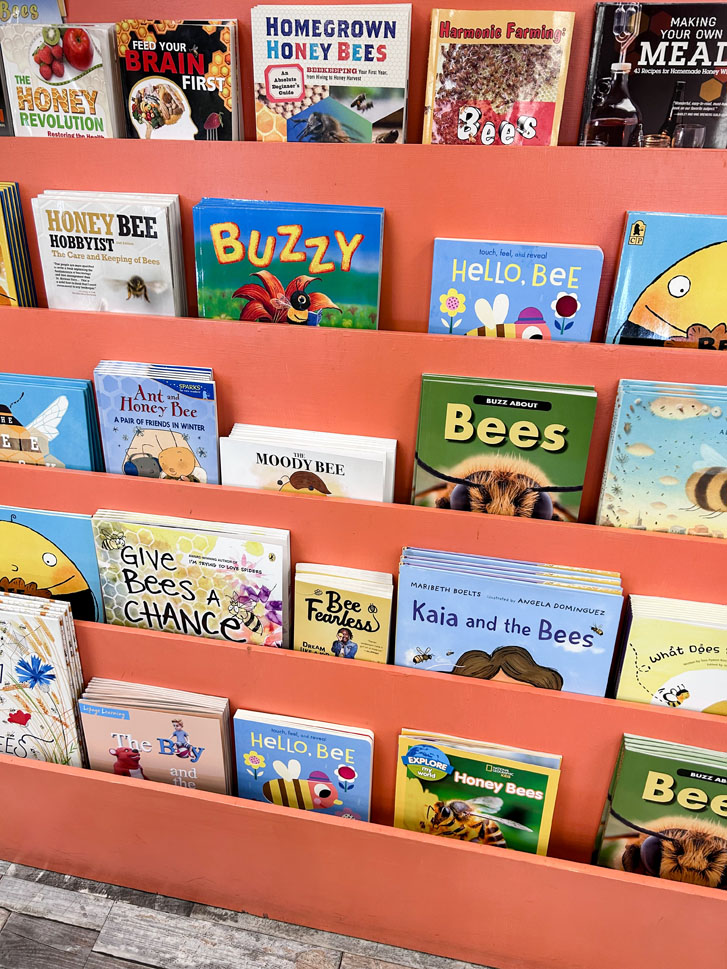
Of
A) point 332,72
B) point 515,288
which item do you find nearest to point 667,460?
point 515,288

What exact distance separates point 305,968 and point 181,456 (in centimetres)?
107

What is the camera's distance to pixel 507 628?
1.30 metres

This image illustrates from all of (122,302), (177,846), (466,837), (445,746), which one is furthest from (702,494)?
(177,846)

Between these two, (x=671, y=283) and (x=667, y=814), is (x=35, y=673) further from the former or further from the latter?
(x=671, y=283)

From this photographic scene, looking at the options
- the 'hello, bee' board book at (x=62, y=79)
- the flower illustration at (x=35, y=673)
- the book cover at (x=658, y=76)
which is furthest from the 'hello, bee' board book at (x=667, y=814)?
the 'hello, bee' board book at (x=62, y=79)

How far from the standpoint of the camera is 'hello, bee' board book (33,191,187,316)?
4.13 ft

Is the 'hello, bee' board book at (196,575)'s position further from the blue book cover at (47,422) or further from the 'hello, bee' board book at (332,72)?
the 'hello, bee' board book at (332,72)

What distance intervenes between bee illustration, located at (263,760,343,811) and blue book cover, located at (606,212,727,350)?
3.51 ft

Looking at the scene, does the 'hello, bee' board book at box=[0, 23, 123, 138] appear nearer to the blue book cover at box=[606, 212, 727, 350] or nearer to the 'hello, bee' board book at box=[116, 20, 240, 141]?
the 'hello, bee' board book at box=[116, 20, 240, 141]

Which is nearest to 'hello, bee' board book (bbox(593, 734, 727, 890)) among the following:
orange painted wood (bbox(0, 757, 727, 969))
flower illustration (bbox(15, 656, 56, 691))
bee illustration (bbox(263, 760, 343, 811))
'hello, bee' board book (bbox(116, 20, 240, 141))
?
orange painted wood (bbox(0, 757, 727, 969))

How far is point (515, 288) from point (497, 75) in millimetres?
342

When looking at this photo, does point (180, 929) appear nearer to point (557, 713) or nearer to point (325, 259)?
point (557, 713)

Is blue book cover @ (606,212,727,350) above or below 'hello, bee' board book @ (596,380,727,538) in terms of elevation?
above

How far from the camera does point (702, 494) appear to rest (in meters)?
1.20
